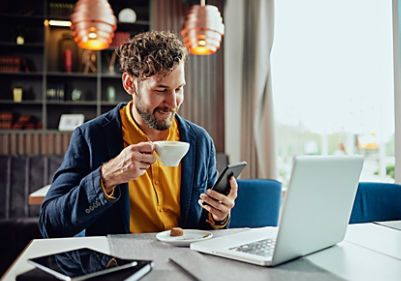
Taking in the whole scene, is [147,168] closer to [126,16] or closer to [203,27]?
[203,27]

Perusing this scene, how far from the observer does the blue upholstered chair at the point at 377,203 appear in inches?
67.3

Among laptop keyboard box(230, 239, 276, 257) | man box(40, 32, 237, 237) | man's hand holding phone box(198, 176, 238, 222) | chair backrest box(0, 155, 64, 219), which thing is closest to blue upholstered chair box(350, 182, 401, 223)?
man box(40, 32, 237, 237)

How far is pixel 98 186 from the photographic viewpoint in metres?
1.15

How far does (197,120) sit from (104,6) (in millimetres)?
2400

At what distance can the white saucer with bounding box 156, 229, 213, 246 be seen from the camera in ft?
3.26

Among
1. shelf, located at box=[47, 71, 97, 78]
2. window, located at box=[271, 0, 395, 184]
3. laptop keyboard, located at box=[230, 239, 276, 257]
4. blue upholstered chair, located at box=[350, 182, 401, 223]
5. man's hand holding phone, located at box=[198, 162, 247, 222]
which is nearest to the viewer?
laptop keyboard, located at box=[230, 239, 276, 257]

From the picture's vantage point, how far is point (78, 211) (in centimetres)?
119

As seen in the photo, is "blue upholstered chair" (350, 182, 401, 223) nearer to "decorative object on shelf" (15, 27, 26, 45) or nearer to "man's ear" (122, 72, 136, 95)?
"man's ear" (122, 72, 136, 95)

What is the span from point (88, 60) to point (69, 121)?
771 millimetres

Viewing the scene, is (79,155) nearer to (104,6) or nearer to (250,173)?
(104,6)

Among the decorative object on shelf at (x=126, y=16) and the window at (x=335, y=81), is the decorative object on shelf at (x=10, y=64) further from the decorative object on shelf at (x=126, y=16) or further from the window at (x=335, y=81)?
the window at (x=335, y=81)

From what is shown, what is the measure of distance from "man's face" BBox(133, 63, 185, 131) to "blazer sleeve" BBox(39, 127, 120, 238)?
0.84 ft

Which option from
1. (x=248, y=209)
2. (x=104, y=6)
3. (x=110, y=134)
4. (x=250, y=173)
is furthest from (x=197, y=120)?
(x=110, y=134)

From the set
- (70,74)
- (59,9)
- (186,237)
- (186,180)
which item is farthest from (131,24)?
(186,237)
